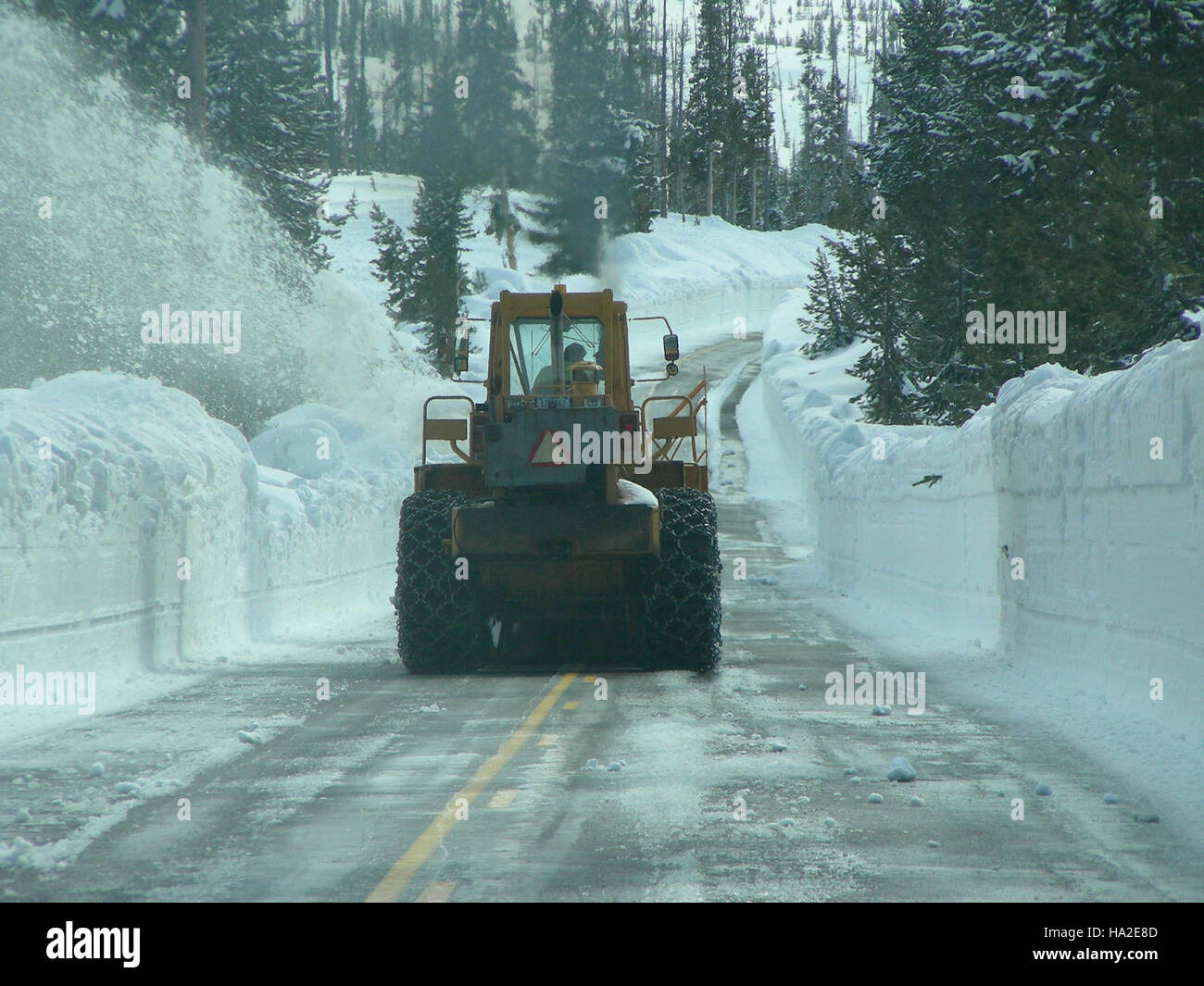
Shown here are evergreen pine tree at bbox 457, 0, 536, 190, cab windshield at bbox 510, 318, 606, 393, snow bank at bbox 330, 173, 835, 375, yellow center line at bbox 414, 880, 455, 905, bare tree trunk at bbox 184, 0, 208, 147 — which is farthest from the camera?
snow bank at bbox 330, 173, 835, 375

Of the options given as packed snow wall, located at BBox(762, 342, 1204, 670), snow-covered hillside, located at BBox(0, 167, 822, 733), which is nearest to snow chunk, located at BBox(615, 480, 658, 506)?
packed snow wall, located at BBox(762, 342, 1204, 670)

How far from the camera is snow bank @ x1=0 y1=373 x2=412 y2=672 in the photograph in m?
11.4

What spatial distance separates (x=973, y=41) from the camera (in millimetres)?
32844

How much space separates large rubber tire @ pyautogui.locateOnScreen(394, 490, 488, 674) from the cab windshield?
1.67 m

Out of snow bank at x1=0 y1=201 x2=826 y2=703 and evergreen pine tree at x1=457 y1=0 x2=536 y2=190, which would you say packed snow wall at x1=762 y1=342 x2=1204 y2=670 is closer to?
snow bank at x1=0 y1=201 x2=826 y2=703

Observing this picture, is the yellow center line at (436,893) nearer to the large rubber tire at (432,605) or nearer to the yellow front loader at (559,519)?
the yellow front loader at (559,519)

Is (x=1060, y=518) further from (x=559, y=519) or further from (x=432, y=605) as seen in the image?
(x=432, y=605)

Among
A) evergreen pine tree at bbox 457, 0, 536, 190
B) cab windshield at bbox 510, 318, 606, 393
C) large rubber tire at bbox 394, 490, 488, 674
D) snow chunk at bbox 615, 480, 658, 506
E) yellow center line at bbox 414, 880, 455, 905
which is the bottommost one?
yellow center line at bbox 414, 880, 455, 905

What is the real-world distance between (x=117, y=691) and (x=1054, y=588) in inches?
335

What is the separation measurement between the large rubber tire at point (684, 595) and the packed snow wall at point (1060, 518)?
10.1 ft

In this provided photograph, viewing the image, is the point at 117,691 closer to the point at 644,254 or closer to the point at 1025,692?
the point at 1025,692

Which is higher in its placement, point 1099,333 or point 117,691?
point 1099,333

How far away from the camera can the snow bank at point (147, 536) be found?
11.4 m
